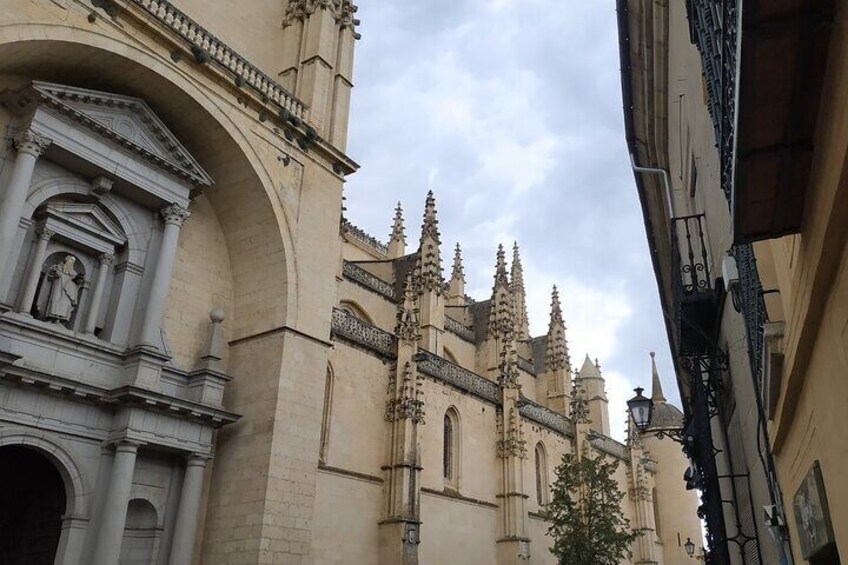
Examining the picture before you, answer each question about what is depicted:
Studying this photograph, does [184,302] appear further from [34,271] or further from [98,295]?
[34,271]

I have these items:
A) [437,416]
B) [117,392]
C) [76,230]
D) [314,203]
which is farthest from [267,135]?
[437,416]

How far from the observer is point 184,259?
49.2ft

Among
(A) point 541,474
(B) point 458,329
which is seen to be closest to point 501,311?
(B) point 458,329

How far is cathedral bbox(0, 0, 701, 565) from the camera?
39.1 feet

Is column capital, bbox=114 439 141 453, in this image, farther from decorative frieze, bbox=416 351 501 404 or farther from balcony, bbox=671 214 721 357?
decorative frieze, bbox=416 351 501 404

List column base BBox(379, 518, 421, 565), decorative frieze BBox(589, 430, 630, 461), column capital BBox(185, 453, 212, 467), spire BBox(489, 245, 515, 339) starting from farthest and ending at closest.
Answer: decorative frieze BBox(589, 430, 630, 461) → spire BBox(489, 245, 515, 339) → column base BBox(379, 518, 421, 565) → column capital BBox(185, 453, 212, 467)

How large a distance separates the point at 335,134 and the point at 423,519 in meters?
11.9

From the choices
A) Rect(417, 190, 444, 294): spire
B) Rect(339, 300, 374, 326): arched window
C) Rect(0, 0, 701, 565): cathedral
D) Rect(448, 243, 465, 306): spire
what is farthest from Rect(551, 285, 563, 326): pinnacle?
Rect(0, 0, 701, 565): cathedral

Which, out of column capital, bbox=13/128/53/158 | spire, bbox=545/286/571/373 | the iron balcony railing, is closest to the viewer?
the iron balcony railing

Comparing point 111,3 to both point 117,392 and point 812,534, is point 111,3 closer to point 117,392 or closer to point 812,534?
point 117,392

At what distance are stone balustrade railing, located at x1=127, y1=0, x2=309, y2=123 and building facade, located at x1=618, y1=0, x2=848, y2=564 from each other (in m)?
8.62

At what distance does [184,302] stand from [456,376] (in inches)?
505

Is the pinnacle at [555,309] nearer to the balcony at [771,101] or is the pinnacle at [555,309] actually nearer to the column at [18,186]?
the column at [18,186]

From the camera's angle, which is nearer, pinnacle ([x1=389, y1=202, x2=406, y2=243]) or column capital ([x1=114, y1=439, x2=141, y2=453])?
column capital ([x1=114, y1=439, x2=141, y2=453])
